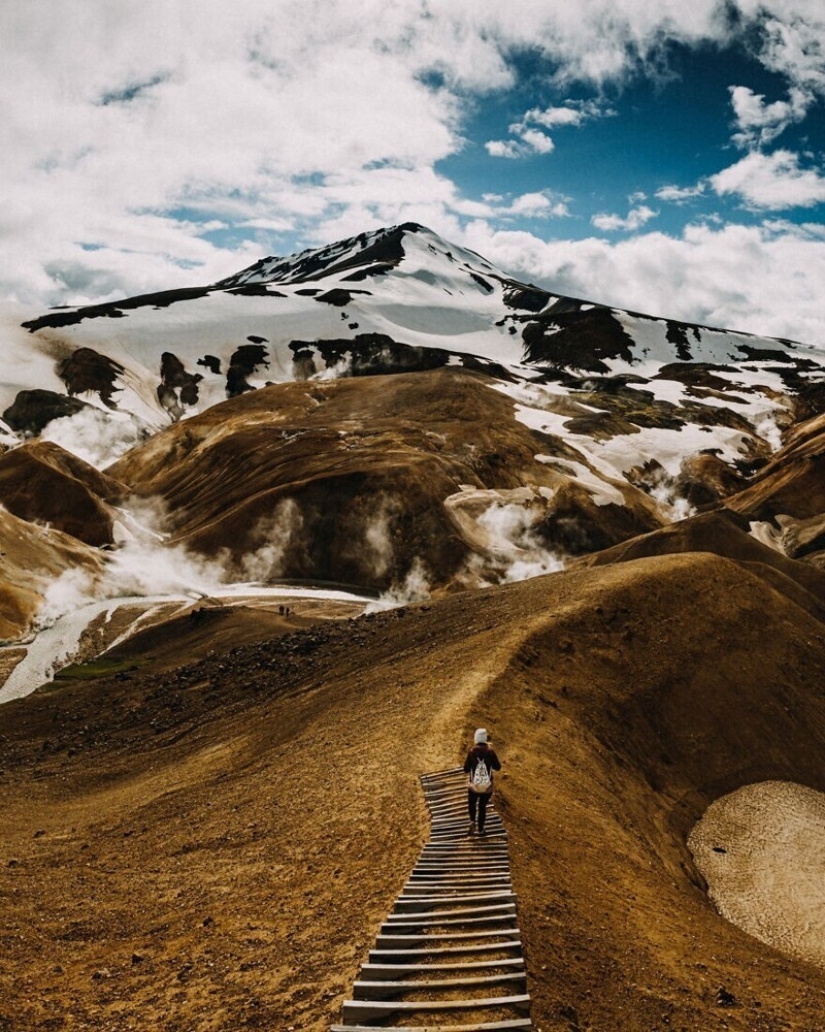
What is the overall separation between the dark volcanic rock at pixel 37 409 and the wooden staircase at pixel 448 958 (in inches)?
5302

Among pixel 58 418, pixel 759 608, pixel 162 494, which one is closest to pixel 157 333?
pixel 58 418

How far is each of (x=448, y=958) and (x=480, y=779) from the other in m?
4.89

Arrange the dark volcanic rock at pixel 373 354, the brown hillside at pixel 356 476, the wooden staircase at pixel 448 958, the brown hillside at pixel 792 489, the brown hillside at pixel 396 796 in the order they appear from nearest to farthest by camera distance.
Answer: the wooden staircase at pixel 448 958, the brown hillside at pixel 396 796, the brown hillside at pixel 356 476, the brown hillside at pixel 792 489, the dark volcanic rock at pixel 373 354

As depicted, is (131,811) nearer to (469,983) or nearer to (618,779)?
(618,779)

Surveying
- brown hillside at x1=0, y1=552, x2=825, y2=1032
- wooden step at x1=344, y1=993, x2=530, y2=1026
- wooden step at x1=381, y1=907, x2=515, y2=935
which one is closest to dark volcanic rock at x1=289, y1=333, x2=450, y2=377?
brown hillside at x1=0, y1=552, x2=825, y2=1032

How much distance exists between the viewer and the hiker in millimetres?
13922

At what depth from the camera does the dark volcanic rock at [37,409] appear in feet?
432

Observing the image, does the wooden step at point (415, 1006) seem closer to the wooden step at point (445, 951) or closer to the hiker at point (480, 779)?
the wooden step at point (445, 951)

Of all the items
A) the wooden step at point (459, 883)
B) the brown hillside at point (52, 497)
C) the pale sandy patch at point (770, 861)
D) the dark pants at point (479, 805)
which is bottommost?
the pale sandy patch at point (770, 861)

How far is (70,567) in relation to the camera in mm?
67625

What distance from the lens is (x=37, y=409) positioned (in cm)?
13388

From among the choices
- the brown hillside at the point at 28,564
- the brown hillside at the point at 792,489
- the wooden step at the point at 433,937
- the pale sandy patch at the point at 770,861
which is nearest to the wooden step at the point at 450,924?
the wooden step at the point at 433,937

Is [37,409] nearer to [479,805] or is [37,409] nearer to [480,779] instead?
[479,805]

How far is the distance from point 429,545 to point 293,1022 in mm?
68534
